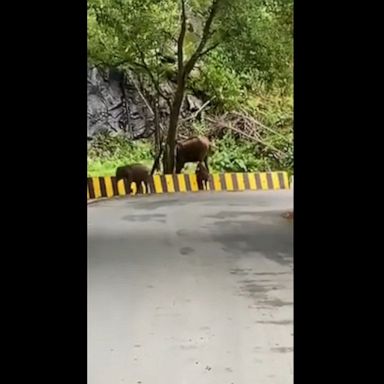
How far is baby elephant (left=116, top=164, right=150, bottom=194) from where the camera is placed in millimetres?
3283

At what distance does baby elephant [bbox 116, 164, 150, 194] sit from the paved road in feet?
0.52

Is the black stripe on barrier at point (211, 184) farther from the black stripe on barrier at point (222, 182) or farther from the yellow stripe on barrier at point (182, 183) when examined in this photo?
Result: the yellow stripe on barrier at point (182, 183)

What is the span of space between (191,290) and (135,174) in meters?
0.99

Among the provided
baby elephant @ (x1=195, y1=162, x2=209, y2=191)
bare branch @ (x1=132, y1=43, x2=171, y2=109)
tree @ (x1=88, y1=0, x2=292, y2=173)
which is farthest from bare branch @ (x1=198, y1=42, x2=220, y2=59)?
baby elephant @ (x1=195, y1=162, x2=209, y2=191)

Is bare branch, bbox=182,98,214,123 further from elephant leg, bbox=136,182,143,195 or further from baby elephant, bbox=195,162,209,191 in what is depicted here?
elephant leg, bbox=136,182,143,195

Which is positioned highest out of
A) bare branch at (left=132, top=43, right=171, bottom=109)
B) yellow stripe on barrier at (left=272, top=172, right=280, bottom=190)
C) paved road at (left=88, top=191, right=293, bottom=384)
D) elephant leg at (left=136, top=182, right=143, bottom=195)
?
bare branch at (left=132, top=43, right=171, bottom=109)

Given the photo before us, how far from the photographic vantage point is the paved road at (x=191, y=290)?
5.90 feet

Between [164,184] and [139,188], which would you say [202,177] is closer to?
[164,184]

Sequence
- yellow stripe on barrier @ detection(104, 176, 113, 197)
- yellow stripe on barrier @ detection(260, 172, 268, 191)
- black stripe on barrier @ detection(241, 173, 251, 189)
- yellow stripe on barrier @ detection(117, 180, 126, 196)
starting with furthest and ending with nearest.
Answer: black stripe on barrier @ detection(241, 173, 251, 189) → yellow stripe on barrier @ detection(260, 172, 268, 191) → yellow stripe on barrier @ detection(117, 180, 126, 196) → yellow stripe on barrier @ detection(104, 176, 113, 197)

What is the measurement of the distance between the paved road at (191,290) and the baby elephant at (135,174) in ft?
0.52

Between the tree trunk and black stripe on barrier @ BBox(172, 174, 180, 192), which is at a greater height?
the tree trunk

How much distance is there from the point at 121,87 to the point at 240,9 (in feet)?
2.63

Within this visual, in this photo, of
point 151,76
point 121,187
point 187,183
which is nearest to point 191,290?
point 121,187
